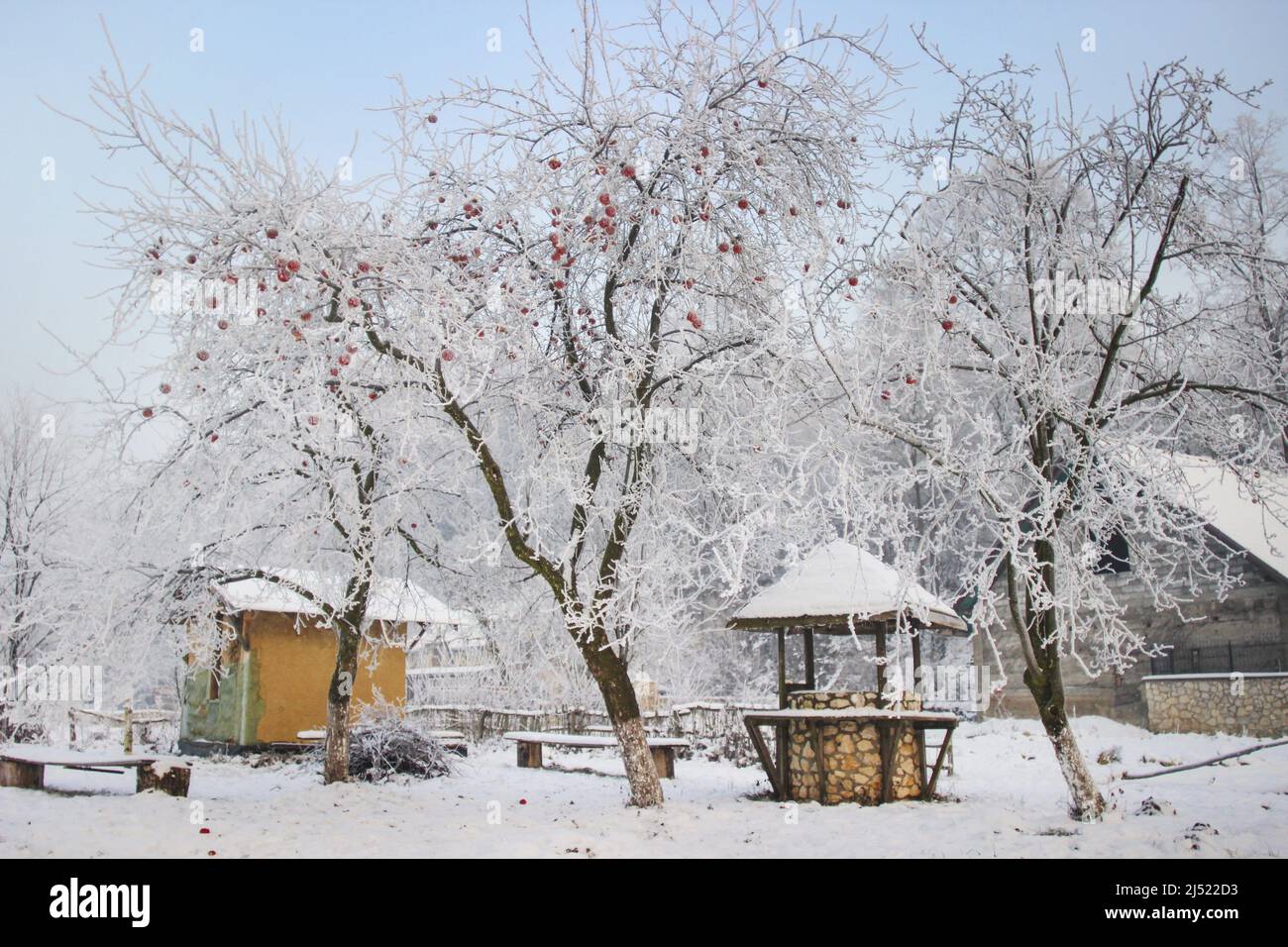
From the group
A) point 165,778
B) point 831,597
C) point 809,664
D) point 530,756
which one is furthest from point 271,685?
point 831,597

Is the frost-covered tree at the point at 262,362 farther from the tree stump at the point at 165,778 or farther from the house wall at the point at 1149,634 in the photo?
the house wall at the point at 1149,634

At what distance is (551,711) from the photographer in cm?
2244

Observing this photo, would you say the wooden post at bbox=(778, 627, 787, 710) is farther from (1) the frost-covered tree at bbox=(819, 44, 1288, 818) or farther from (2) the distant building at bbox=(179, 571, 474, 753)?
(2) the distant building at bbox=(179, 571, 474, 753)

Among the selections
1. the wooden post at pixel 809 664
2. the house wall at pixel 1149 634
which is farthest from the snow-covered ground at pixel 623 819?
the house wall at pixel 1149 634

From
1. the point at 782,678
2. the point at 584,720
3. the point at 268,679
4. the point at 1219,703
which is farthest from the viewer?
the point at 584,720

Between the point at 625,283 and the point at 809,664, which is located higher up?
the point at 625,283

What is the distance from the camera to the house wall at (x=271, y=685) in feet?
57.8

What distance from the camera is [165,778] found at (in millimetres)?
11102

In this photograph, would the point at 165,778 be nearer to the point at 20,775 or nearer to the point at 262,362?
the point at 20,775

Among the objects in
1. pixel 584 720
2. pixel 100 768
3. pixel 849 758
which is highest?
pixel 849 758

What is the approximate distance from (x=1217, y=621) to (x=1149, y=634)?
1.54 metres

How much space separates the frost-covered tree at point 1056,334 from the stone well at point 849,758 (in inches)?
89.3

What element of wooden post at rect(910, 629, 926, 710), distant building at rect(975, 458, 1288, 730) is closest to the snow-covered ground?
wooden post at rect(910, 629, 926, 710)
